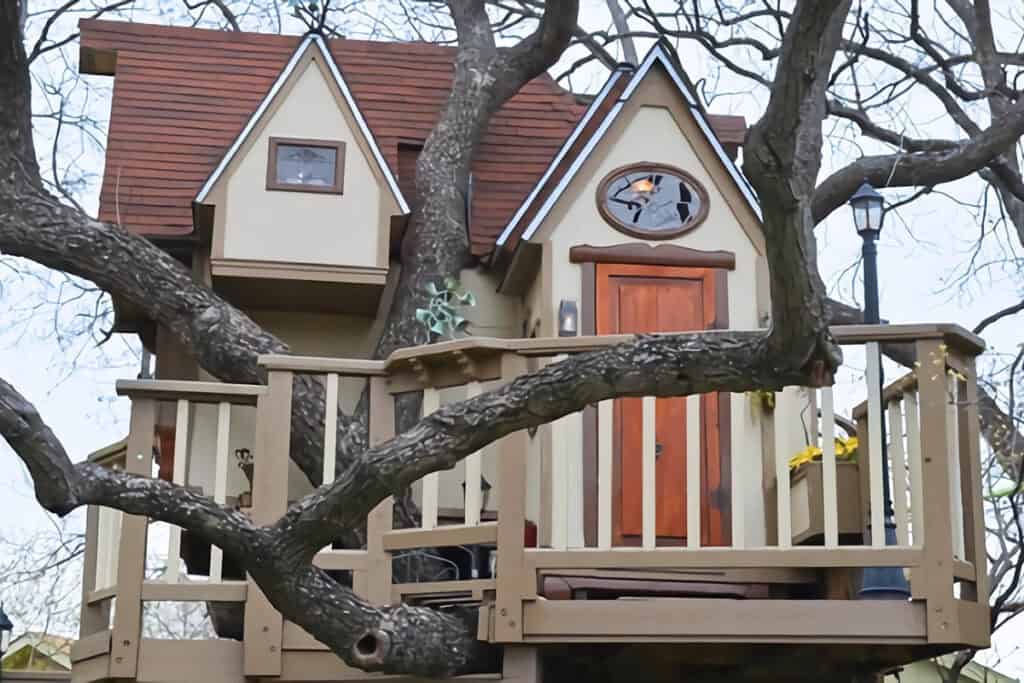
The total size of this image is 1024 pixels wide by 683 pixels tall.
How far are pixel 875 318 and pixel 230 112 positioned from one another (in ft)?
Result: 14.7

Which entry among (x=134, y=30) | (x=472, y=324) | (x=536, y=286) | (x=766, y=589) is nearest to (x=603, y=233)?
(x=536, y=286)

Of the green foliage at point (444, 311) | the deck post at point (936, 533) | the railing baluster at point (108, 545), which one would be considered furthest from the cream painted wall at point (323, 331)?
the deck post at point (936, 533)

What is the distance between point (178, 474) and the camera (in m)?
7.62

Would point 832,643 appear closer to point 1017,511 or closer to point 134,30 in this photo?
point 1017,511

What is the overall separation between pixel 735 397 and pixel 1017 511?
10.9ft

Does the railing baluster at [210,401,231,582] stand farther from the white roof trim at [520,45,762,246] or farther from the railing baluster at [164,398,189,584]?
the white roof trim at [520,45,762,246]

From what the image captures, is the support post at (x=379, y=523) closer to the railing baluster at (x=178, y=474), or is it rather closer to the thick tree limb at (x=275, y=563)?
the thick tree limb at (x=275, y=563)

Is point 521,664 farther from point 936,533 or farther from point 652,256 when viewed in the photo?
point 652,256

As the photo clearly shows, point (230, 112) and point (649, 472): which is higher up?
point (230, 112)

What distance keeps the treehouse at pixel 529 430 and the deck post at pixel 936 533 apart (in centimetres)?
1

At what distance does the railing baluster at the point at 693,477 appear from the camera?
7184mm

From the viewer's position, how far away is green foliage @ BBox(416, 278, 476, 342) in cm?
946

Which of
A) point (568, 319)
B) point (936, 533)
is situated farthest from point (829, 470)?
point (568, 319)

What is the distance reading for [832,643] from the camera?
721 cm
